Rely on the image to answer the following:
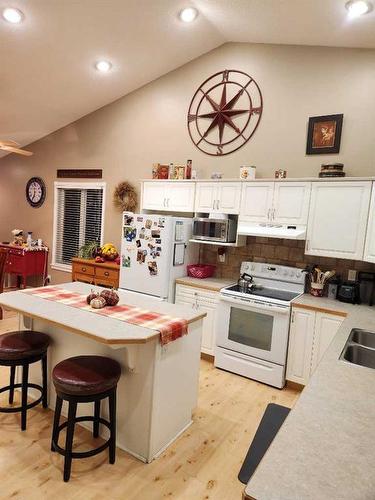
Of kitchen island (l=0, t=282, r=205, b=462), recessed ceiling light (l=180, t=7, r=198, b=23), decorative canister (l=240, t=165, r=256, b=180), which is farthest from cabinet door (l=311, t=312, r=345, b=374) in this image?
recessed ceiling light (l=180, t=7, r=198, b=23)

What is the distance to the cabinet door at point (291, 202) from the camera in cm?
327

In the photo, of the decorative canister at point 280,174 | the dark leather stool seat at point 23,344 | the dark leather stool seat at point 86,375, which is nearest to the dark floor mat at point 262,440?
the dark leather stool seat at point 86,375

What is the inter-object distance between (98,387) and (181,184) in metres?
2.78

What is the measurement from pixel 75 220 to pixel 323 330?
4422 mm

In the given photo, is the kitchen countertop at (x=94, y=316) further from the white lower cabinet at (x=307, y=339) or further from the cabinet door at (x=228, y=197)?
the cabinet door at (x=228, y=197)

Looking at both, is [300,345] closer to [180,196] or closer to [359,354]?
[359,354]

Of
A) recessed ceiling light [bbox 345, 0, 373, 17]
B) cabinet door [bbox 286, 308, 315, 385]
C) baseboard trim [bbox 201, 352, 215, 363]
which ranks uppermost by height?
recessed ceiling light [bbox 345, 0, 373, 17]

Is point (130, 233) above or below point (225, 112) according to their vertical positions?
below

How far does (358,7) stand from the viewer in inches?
99.8

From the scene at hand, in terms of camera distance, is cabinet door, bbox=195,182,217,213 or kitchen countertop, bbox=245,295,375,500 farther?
cabinet door, bbox=195,182,217,213

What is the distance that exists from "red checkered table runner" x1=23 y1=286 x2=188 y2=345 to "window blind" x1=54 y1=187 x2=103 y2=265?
115 inches

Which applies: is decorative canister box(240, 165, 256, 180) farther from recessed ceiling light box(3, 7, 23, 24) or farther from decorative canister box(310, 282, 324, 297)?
recessed ceiling light box(3, 7, 23, 24)

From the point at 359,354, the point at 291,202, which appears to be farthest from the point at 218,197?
the point at 359,354

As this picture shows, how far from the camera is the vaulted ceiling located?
3.00 m
